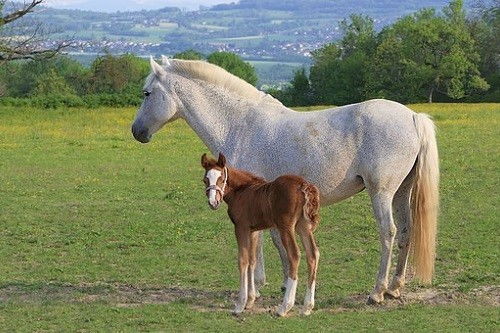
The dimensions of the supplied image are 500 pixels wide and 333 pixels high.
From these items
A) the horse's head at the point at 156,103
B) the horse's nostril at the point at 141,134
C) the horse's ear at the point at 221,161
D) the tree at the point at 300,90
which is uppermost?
the horse's head at the point at 156,103

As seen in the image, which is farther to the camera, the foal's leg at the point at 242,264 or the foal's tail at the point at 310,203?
the foal's leg at the point at 242,264

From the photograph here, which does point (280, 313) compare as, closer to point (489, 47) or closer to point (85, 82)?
point (85, 82)

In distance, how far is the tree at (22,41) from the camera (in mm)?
38500

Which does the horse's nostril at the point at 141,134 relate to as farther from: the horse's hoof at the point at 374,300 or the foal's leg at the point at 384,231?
the horse's hoof at the point at 374,300

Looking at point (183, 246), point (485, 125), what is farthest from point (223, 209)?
point (485, 125)

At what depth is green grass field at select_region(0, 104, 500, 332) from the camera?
8.27 m

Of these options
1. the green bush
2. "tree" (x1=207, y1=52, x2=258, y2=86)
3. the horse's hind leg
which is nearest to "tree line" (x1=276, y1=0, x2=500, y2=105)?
"tree" (x1=207, y1=52, x2=258, y2=86)

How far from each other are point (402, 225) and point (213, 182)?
251 cm

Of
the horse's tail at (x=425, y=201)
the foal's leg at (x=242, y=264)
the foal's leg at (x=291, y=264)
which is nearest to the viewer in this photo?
the foal's leg at (x=291, y=264)

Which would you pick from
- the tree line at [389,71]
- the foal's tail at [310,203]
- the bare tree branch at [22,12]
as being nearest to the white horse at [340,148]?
the foal's tail at [310,203]

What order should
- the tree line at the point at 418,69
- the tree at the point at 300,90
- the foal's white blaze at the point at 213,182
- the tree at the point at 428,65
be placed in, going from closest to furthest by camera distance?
the foal's white blaze at the point at 213,182, the tree at the point at 428,65, the tree line at the point at 418,69, the tree at the point at 300,90

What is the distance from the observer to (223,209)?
1481cm

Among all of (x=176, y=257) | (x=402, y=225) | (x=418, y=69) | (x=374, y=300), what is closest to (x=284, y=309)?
(x=374, y=300)

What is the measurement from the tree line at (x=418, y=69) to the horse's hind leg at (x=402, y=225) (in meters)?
52.3
